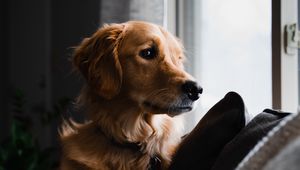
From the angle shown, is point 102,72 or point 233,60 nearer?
point 102,72

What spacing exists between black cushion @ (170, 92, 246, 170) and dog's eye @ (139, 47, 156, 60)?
1.00ft

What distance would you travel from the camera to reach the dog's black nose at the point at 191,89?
1241mm

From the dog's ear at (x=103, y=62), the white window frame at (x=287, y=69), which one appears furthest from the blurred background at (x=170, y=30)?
the dog's ear at (x=103, y=62)

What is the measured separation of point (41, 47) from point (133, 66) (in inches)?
74.4

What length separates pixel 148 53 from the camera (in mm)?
1342

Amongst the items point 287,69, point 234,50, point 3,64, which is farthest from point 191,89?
point 3,64

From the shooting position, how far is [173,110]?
1.25m

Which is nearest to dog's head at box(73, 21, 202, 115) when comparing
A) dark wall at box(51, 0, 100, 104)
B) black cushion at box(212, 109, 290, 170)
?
black cushion at box(212, 109, 290, 170)

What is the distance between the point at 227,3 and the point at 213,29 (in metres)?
0.15

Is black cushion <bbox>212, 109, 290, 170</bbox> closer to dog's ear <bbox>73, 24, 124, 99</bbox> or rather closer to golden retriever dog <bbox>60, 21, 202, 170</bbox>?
golden retriever dog <bbox>60, 21, 202, 170</bbox>

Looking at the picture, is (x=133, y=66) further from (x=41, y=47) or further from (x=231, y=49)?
(x=41, y=47)

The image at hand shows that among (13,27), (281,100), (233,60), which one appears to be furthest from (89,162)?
(13,27)

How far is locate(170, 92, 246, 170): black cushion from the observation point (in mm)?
1044

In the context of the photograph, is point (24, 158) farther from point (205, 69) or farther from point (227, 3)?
point (227, 3)
